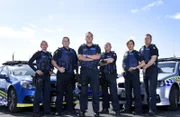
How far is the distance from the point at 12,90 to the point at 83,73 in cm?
214

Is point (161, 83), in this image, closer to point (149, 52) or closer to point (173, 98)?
point (173, 98)

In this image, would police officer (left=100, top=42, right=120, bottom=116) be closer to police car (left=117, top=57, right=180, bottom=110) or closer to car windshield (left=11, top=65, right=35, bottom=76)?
police car (left=117, top=57, right=180, bottom=110)

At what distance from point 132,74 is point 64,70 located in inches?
70.8

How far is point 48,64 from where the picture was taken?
23.3 ft

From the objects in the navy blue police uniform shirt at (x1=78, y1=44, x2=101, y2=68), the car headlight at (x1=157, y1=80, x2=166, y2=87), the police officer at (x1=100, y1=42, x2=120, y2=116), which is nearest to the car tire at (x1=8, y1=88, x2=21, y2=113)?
the navy blue police uniform shirt at (x1=78, y1=44, x2=101, y2=68)

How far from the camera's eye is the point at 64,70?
22.4 feet

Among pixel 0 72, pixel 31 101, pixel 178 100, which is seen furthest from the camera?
pixel 0 72

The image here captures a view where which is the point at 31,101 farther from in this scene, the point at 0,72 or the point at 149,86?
the point at 149,86

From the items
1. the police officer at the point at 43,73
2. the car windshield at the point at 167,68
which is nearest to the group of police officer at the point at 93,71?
the police officer at the point at 43,73

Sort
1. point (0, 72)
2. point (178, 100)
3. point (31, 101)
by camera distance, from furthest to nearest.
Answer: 1. point (0, 72)
2. point (178, 100)
3. point (31, 101)

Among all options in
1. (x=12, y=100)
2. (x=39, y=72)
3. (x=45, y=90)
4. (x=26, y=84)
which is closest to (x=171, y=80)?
(x=45, y=90)

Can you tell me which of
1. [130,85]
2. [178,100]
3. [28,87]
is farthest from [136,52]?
[28,87]

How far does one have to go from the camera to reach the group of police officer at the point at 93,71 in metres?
6.71

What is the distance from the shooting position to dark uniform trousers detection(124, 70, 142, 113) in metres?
7.20
